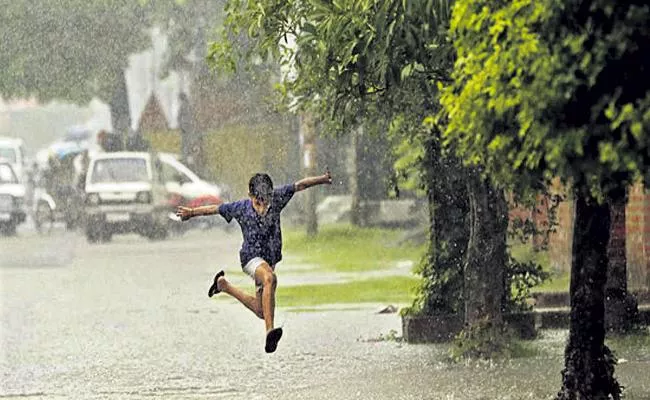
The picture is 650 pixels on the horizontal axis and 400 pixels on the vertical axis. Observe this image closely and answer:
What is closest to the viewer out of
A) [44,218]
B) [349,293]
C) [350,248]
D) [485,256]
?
[485,256]

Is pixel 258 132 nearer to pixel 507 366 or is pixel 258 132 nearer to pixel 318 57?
pixel 507 366

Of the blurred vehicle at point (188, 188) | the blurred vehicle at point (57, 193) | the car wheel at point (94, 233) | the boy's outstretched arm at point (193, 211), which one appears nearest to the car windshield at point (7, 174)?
the blurred vehicle at point (57, 193)

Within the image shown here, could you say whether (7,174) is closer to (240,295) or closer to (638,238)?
(638,238)

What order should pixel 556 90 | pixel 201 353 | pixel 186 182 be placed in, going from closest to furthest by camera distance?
pixel 556 90
pixel 201 353
pixel 186 182

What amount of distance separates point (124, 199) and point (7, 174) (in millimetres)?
6951

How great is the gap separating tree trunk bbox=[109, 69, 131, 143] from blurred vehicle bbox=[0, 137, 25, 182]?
303cm

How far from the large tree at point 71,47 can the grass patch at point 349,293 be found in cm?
2037

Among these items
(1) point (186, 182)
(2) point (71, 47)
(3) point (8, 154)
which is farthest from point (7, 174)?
(2) point (71, 47)

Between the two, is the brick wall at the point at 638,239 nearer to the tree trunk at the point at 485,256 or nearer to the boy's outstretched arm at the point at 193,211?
the tree trunk at the point at 485,256

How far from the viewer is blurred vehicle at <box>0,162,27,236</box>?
1603 inches

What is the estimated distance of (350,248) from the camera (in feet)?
111

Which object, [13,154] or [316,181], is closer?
[316,181]

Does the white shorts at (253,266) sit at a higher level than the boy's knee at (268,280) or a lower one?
higher

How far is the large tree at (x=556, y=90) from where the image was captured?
940 cm
